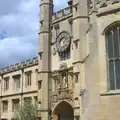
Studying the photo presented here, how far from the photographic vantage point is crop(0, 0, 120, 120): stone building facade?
2155cm

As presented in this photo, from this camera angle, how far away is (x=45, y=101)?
32.4 metres

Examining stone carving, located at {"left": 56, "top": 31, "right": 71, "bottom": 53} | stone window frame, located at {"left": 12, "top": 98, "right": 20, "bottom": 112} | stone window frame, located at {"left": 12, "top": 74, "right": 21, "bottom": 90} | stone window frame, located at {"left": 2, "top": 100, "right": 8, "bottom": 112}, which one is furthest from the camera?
stone window frame, located at {"left": 2, "top": 100, "right": 8, "bottom": 112}

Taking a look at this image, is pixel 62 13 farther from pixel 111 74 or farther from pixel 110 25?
pixel 111 74

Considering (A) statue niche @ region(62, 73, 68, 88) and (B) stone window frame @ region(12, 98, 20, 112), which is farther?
(B) stone window frame @ region(12, 98, 20, 112)

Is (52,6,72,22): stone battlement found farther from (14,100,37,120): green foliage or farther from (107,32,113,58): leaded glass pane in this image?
(107,32,113,58): leaded glass pane

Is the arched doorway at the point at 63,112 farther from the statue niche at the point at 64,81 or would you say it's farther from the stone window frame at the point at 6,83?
the stone window frame at the point at 6,83

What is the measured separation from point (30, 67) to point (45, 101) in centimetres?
854

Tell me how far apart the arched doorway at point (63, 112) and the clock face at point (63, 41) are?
226 inches

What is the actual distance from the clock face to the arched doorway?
5732mm

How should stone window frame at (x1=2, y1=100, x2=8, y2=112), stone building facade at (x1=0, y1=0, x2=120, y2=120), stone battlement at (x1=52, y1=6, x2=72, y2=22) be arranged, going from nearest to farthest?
1. stone building facade at (x1=0, y1=0, x2=120, y2=120)
2. stone battlement at (x1=52, y1=6, x2=72, y2=22)
3. stone window frame at (x1=2, y1=100, x2=8, y2=112)

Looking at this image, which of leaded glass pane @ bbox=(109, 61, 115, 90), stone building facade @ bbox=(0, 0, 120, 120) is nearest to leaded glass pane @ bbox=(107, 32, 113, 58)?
stone building facade @ bbox=(0, 0, 120, 120)

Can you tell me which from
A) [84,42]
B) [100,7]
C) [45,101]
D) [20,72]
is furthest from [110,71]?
[20,72]

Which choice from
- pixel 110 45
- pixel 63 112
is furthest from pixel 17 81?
pixel 110 45

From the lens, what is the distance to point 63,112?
32.1m
